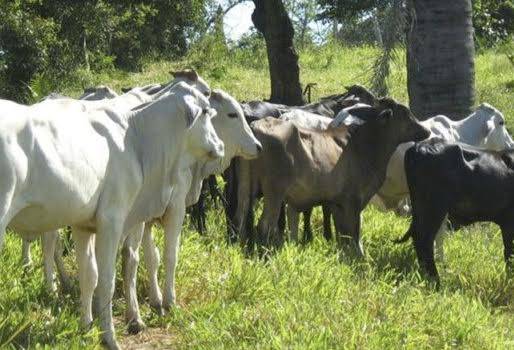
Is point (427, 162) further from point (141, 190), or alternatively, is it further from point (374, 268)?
point (141, 190)

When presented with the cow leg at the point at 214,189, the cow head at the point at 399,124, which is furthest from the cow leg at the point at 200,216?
the cow head at the point at 399,124

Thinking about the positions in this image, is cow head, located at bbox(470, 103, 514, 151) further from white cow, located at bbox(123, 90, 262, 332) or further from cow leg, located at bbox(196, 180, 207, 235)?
white cow, located at bbox(123, 90, 262, 332)

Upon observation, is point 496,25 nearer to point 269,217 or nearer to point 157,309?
point 269,217

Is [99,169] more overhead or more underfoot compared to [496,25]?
more overhead

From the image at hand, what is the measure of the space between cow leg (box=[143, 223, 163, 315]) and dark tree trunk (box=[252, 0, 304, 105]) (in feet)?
28.7

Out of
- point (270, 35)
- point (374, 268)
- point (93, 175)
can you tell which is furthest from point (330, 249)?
point (270, 35)

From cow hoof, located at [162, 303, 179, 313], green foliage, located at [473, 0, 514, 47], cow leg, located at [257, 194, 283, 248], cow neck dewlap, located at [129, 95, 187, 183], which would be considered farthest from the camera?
green foliage, located at [473, 0, 514, 47]

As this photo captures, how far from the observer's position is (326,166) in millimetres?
8828

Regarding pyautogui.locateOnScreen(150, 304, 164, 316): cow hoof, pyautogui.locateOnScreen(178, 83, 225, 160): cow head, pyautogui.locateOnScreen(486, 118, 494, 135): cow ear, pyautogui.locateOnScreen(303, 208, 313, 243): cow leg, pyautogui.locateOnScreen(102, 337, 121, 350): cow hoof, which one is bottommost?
pyautogui.locateOnScreen(303, 208, 313, 243): cow leg

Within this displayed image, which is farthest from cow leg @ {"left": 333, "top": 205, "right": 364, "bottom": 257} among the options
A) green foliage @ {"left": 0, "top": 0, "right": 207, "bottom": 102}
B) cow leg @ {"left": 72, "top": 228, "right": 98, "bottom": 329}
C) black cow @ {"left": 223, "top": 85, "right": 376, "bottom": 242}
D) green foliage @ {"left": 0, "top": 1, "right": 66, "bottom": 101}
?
green foliage @ {"left": 0, "top": 1, "right": 66, "bottom": 101}

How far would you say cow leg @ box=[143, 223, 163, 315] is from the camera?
6434 millimetres

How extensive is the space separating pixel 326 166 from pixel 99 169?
3.84m

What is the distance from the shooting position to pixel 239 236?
8.34 m

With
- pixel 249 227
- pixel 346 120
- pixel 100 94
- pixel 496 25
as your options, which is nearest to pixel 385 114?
pixel 346 120
